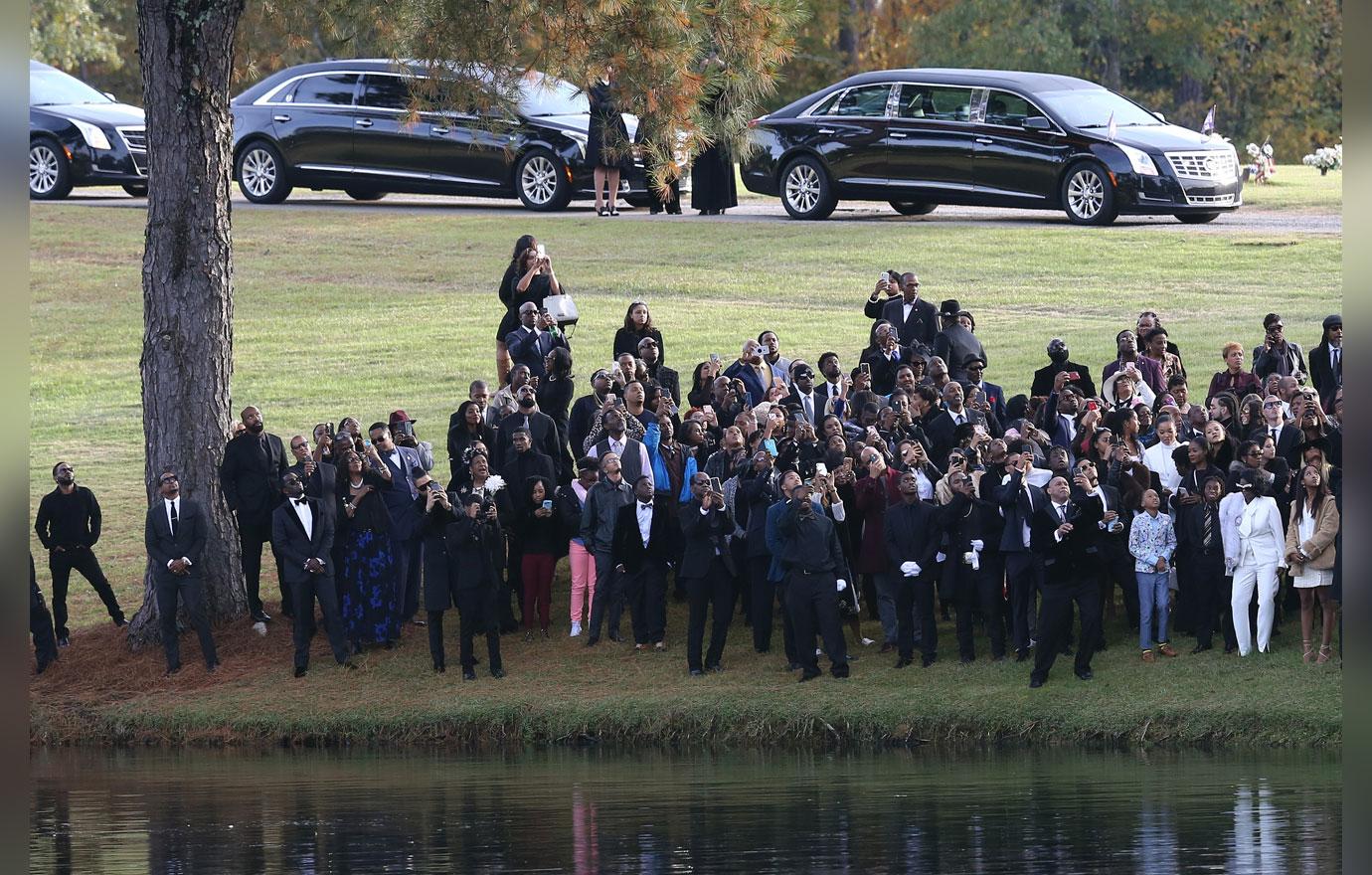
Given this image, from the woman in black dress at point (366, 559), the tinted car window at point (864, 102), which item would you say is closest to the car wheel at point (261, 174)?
the tinted car window at point (864, 102)

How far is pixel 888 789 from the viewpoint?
13.4 m

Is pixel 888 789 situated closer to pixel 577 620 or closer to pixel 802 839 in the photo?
pixel 802 839

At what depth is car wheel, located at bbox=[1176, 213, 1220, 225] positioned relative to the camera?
27808mm

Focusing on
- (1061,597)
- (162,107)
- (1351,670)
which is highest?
(162,107)

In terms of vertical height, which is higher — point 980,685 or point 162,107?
point 162,107

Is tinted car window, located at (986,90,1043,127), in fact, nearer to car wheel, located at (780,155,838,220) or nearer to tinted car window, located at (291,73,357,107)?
car wheel, located at (780,155,838,220)

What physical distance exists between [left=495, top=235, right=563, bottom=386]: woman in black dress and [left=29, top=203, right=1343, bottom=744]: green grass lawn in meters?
2.76

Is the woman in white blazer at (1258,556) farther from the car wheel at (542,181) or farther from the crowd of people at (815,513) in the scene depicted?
the car wheel at (542,181)

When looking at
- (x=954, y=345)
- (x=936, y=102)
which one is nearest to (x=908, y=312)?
(x=954, y=345)

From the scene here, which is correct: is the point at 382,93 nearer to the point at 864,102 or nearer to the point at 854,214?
the point at 864,102

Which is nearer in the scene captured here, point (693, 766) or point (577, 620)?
point (693, 766)

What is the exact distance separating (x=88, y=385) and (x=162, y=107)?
10103mm

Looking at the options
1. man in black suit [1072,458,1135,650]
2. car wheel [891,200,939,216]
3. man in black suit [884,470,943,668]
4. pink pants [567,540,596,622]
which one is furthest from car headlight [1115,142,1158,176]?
pink pants [567,540,596,622]

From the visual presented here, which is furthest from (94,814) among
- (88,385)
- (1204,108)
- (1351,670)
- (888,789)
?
(1204,108)
